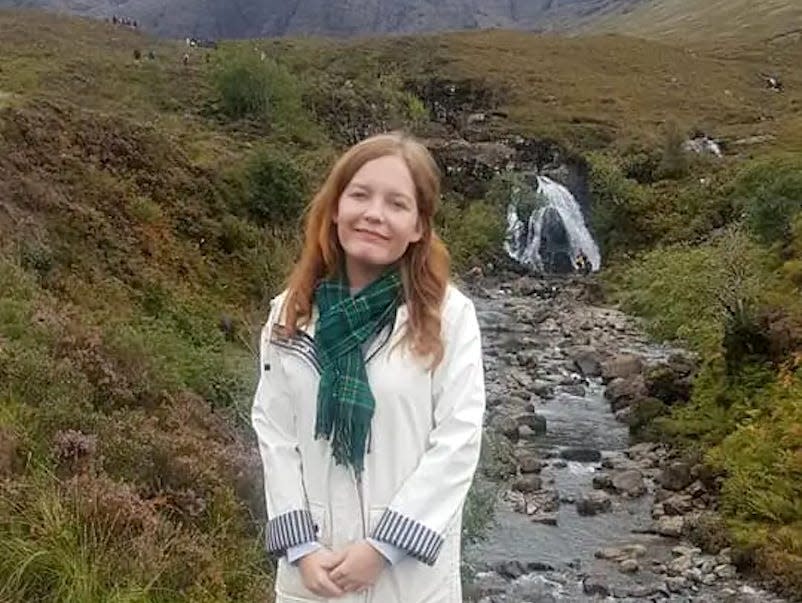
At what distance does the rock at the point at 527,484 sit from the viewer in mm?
19938

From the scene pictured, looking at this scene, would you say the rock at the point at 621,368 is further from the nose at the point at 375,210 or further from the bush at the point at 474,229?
the nose at the point at 375,210

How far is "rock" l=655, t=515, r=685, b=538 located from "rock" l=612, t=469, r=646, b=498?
1.30 m

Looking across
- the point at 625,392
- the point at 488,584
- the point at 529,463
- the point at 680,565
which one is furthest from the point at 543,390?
the point at 488,584

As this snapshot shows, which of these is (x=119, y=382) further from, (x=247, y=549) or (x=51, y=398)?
(x=247, y=549)

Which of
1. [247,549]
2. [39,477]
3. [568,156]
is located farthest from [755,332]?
[568,156]

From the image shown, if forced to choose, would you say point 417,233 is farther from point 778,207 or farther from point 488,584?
point 778,207

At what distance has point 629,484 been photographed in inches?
803

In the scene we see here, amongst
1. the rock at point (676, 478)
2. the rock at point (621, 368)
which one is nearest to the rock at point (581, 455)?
the rock at point (676, 478)

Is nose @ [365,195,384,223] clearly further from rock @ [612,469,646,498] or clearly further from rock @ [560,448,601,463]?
rock @ [560,448,601,463]

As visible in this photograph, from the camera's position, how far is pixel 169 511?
28.2 feet

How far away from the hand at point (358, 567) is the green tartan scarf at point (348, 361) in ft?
0.91

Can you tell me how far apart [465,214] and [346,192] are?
47692 mm

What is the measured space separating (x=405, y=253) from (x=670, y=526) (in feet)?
50.7

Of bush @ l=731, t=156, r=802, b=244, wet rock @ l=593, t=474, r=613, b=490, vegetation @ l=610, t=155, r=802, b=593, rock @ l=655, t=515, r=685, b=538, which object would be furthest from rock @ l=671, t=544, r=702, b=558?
bush @ l=731, t=156, r=802, b=244
